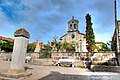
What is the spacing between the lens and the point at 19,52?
5.50 m

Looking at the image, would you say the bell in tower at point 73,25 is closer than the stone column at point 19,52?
No

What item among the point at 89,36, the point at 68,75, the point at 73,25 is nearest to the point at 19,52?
the point at 68,75

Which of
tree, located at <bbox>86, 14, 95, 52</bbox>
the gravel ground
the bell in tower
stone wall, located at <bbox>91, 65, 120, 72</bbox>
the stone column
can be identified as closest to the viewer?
the stone column

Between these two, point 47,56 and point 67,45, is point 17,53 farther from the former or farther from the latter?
point 67,45

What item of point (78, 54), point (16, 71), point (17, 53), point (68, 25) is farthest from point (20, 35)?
point (68, 25)

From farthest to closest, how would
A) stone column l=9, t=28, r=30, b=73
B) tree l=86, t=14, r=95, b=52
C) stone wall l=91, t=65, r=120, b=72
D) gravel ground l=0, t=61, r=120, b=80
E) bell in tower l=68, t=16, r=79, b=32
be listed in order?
1. bell in tower l=68, t=16, r=79, b=32
2. tree l=86, t=14, r=95, b=52
3. stone wall l=91, t=65, r=120, b=72
4. gravel ground l=0, t=61, r=120, b=80
5. stone column l=9, t=28, r=30, b=73

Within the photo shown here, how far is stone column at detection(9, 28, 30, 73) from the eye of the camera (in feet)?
17.6

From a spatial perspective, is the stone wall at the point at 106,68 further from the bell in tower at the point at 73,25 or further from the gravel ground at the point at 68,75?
the bell in tower at the point at 73,25

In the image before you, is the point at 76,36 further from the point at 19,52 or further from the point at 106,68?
the point at 19,52

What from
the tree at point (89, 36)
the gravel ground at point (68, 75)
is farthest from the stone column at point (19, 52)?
the tree at point (89, 36)

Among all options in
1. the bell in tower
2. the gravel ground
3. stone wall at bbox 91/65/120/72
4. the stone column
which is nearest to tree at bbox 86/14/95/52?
the bell in tower

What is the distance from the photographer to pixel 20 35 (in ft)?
18.8

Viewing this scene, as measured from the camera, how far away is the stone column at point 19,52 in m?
5.35

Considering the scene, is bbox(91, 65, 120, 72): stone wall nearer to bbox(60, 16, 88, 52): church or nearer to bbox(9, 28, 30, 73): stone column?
bbox(9, 28, 30, 73): stone column
